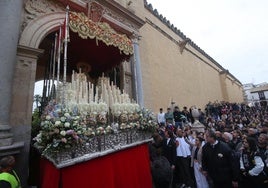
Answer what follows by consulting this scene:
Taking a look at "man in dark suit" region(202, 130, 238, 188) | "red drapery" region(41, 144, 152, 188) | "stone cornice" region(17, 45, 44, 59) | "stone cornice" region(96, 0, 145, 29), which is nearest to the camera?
"red drapery" region(41, 144, 152, 188)

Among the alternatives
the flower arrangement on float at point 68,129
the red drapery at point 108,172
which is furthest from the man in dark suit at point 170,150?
the flower arrangement on float at point 68,129

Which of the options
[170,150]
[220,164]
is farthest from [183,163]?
[220,164]

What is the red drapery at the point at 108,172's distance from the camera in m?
2.93

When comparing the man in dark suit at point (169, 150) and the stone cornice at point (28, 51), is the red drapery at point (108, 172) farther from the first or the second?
the stone cornice at point (28, 51)

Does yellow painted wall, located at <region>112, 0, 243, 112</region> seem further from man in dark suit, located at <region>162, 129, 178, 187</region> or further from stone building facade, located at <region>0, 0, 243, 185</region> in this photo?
man in dark suit, located at <region>162, 129, 178, 187</region>

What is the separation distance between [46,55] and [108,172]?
17.5ft

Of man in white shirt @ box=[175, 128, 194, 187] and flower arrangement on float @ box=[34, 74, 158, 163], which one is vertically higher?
flower arrangement on float @ box=[34, 74, 158, 163]

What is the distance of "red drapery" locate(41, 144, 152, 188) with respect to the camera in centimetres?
293

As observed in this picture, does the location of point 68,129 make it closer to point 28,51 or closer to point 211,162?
point 28,51

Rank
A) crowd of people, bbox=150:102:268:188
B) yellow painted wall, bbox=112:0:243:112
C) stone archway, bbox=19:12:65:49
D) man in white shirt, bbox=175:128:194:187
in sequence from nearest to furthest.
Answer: crowd of people, bbox=150:102:268:188, stone archway, bbox=19:12:65:49, man in white shirt, bbox=175:128:194:187, yellow painted wall, bbox=112:0:243:112

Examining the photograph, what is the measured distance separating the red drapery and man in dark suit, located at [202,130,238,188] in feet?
4.58

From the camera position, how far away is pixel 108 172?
3344mm

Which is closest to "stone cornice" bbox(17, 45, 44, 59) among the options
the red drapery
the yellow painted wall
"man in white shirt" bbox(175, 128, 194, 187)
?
the red drapery

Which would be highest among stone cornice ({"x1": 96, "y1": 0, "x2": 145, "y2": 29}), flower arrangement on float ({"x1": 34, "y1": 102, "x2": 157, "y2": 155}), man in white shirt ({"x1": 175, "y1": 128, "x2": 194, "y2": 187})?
stone cornice ({"x1": 96, "y1": 0, "x2": 145, "y2": 29})
